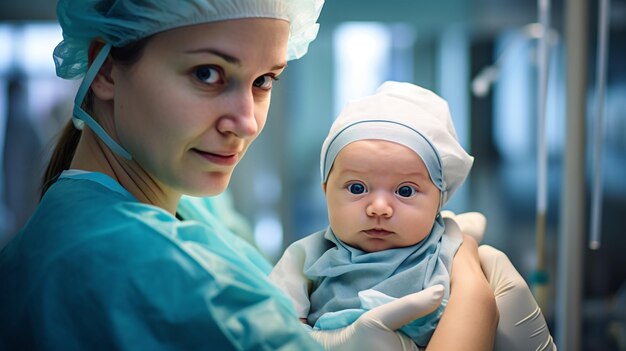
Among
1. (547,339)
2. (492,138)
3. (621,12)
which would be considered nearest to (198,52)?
(547,339)

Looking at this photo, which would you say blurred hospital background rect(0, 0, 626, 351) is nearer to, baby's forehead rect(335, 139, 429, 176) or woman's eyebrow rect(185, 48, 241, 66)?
baby's forehead rect(335, 139, 429, 176)

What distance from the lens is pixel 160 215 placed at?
1073mm

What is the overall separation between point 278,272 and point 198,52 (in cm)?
41

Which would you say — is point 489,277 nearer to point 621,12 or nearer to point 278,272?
point 278,272

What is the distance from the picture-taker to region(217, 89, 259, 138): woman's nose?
1078 millimetres

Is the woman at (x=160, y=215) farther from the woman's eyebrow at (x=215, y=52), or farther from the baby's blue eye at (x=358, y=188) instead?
the baby's blue eye at (x=358, y=188)

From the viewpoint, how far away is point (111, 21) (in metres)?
1.07

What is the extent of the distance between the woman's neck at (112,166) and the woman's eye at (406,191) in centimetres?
42

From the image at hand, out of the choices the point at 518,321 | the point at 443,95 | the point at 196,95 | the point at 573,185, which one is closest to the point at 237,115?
the point at 196,95

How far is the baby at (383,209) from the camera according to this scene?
1163 mm

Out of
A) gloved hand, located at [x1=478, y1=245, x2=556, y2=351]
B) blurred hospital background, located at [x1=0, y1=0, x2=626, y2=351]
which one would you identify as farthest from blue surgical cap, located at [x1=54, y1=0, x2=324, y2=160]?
blurred hospital background, located at [x1=0, y1=0, x2=626, y2=351]

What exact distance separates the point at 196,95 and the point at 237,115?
0.07 meters

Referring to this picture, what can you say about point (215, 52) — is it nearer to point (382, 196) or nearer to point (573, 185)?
point (382, 196)

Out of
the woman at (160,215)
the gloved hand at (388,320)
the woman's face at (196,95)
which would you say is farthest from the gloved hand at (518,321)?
the woman's face at (196,95)
